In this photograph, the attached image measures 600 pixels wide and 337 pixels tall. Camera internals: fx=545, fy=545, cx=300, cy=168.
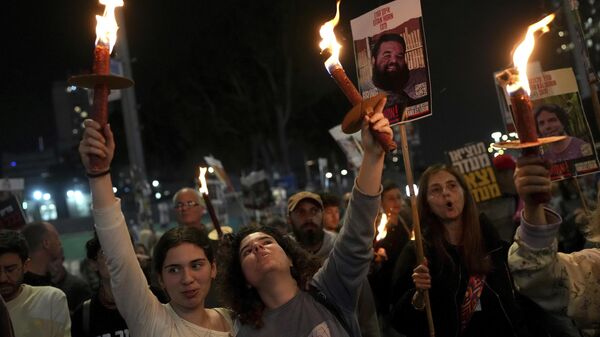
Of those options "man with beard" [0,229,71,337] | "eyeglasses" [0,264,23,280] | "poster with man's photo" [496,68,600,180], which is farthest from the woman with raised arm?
"poster with man's photo" [496,68,600,180]

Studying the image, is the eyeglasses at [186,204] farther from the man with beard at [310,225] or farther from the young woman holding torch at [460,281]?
the young woman holding torch at [460,281]

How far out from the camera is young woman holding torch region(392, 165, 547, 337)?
319 cm

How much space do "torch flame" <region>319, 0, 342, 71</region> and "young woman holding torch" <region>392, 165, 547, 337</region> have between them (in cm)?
142

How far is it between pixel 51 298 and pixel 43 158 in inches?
4806

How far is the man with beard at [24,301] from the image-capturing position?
3.53 metres

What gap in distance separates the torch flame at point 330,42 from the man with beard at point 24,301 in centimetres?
255

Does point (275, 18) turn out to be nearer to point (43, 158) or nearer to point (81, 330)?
point (81, 330)

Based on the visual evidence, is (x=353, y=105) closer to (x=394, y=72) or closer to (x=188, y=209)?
(x=394, y=72)

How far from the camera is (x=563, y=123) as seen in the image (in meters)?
4.59

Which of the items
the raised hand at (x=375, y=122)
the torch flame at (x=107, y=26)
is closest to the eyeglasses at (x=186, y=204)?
the torch flame at (x=107, y=26)

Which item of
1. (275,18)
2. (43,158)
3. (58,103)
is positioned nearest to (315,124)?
(275,18)

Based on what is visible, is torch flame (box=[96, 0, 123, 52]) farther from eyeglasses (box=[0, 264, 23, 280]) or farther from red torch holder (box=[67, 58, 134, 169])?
eyeglasses (box=[0, 264, 23, 280])

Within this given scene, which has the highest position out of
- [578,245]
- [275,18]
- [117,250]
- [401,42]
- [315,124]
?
[275,18]

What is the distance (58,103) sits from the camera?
10475 centimetres
